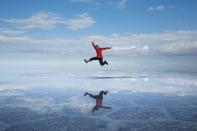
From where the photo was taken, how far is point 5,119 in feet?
94.1

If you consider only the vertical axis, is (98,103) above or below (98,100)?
below

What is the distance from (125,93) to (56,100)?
11.7m

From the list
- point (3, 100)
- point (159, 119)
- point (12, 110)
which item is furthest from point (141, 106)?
point (3, 100)

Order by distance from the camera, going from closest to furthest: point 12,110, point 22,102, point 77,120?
point 77,120 → point 12,110 → point 22,102

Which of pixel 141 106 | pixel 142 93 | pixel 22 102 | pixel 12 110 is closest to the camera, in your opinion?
pixel 12 110

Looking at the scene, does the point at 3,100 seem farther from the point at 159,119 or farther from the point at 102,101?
the point at 159,119

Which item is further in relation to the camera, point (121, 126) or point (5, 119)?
point (5, 119)

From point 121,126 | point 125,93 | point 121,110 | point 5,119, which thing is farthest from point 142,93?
point 5,119

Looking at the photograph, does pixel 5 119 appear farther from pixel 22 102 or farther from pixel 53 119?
pixel 22 102

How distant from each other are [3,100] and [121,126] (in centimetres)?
1899

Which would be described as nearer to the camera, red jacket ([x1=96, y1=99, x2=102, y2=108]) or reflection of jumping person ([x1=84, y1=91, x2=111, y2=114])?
reflection of jumping person ([x1=84, y1=91, x2=111, y2=114])

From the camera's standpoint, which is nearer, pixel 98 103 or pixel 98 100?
pixel 98 103

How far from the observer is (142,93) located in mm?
45375

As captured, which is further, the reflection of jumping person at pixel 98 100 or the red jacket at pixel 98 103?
the red jacket at pixel 98 103
